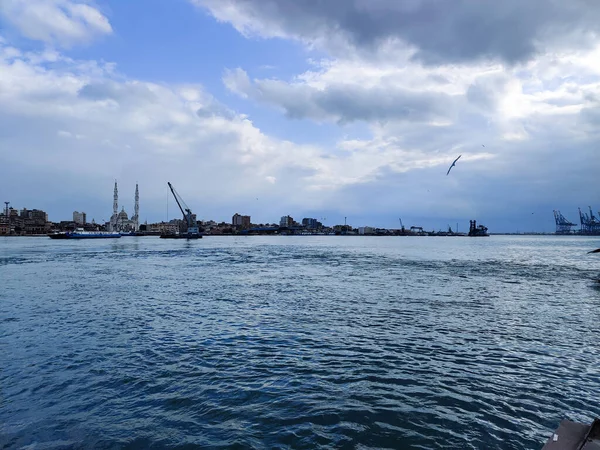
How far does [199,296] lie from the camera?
27.5m

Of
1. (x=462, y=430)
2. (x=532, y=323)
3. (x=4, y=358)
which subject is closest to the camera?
Result: (x=462, y=430)

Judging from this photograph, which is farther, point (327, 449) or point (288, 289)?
point (288, 289)

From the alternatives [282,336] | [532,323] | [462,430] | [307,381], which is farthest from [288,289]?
[462,430]

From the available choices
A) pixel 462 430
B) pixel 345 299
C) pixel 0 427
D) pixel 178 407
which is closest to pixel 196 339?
pixel 178 407

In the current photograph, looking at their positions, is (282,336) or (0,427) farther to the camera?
(282,336)

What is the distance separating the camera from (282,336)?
1642 centimetres

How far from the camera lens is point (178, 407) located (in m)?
9.63

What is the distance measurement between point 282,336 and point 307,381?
5239mm

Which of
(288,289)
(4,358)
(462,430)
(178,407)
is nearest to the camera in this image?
(462,430)

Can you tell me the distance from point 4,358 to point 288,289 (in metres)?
20.4

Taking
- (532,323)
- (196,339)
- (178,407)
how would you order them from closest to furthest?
(178,407), (196,339), (532,323)

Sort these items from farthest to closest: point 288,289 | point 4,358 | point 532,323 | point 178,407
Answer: point 288,289
point 532,323
point 4,358
point 178,407

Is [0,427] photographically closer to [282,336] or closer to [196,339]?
[196,339]

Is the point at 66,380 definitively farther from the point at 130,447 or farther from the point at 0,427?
the point at 130,447
